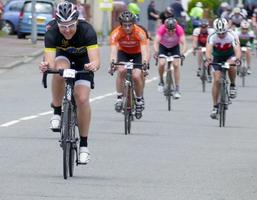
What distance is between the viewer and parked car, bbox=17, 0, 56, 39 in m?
48.4

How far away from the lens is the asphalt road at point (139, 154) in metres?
11.6

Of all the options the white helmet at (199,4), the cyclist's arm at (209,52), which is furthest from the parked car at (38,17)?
the cyclist's arm at (209,52)

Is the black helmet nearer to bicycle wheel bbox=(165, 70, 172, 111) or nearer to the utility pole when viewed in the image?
bicycle wheel bbox=(165, 70, 172, 111)

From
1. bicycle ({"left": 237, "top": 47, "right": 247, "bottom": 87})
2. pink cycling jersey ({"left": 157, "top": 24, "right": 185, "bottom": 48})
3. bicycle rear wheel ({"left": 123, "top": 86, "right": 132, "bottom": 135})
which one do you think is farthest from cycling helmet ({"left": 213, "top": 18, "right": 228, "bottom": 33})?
bicycle ({"left": 237, "top": 47, "right": 247, "bottom": 87})

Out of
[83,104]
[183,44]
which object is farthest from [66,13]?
[183,44]

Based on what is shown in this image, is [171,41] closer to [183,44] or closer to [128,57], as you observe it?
[183,44]

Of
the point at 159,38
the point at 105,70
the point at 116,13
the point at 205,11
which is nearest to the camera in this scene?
the point at 159,38

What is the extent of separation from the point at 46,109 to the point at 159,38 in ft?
11.4

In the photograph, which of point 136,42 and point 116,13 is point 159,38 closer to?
point 136,42

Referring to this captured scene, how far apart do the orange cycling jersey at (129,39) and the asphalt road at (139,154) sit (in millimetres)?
1183

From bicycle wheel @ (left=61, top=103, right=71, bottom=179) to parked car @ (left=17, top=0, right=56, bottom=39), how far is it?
118 feet

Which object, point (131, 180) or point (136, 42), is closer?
point (131, 180)

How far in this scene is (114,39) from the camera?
2008 centimetres

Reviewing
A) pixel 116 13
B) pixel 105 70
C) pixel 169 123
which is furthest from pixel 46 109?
pixel 116 13
